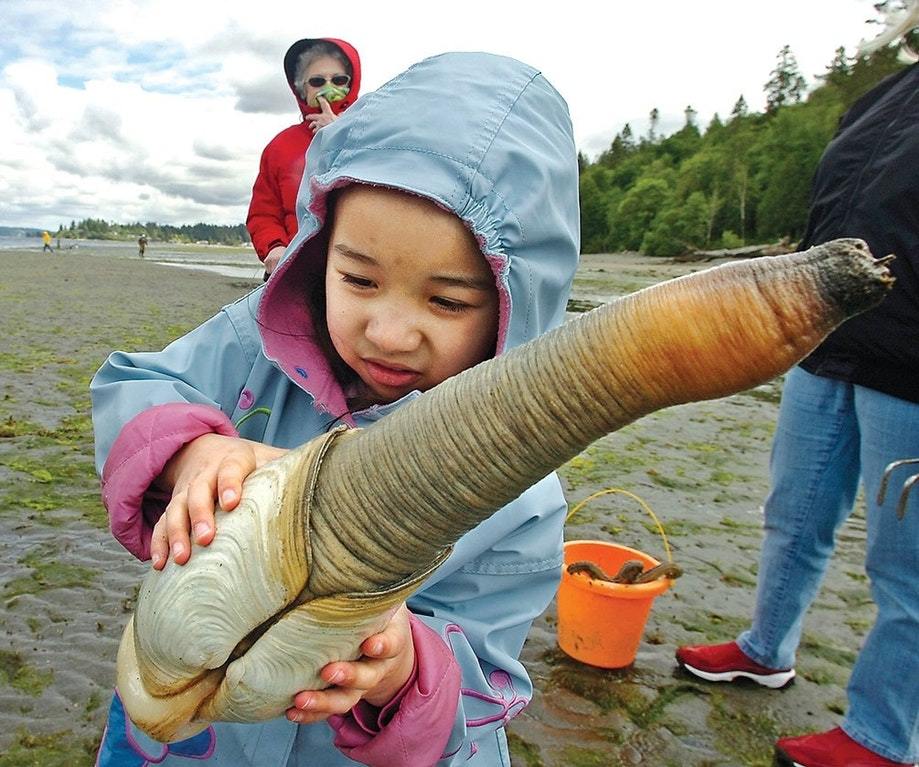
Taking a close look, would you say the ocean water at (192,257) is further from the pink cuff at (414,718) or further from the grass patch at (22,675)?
the pink cuff at (414,718)

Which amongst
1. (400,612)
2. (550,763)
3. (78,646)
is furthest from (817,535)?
(78,646)

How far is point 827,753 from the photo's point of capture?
3291mm

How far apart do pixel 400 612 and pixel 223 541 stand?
0.47 meters

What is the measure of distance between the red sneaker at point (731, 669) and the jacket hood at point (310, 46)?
5.07 m

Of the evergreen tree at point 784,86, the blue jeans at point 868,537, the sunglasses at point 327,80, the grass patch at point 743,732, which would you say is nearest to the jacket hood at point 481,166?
the blue jeans at point 868,537

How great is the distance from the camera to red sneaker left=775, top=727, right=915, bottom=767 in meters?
3.22

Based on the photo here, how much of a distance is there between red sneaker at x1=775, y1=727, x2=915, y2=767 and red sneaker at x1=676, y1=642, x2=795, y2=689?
1.77 ft

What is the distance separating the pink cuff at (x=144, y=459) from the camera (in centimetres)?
179

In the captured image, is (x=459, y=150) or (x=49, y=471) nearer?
(x=459, y=150)

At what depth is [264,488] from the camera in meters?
1.42

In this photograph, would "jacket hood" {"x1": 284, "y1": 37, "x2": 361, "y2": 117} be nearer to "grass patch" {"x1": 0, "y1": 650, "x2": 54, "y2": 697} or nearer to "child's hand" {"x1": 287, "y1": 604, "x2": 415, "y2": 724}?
"grass patch" {"x1": 0, "y1": 650, "x2": 54, "y2": 697}

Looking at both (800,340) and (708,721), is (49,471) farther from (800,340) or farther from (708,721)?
(800,340)

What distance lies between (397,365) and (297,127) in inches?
231

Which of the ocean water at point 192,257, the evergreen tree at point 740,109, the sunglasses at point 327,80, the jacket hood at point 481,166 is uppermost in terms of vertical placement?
the evergreen tree at point 740,109
